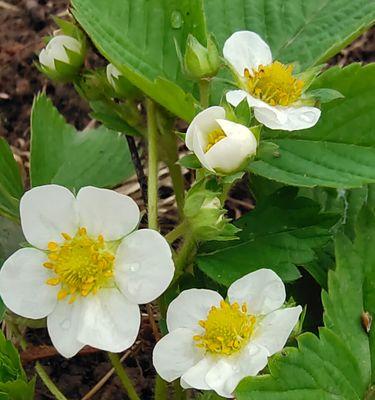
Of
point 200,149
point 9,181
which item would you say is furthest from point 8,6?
point 200,149

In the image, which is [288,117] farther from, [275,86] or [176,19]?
[176,19]

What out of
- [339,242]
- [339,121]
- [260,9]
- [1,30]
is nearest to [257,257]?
[339,242]

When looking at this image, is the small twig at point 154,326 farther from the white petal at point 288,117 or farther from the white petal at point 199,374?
the white petal at point 288,117

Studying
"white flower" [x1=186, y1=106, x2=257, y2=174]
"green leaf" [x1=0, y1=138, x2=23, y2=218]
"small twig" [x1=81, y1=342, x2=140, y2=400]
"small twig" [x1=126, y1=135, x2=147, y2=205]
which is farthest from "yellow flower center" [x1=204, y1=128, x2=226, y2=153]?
"small twig" [x1=81, y1=342, x2=140, y2=400]

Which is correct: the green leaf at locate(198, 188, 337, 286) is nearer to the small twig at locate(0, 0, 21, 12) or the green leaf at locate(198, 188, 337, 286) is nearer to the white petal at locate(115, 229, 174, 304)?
the white petal at locate(115, 229, 174, 304)

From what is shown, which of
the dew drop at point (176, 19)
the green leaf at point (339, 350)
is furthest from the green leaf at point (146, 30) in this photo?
the green leaf at point (339, 350)

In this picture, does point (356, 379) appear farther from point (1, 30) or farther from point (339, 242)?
point (1, 30)
